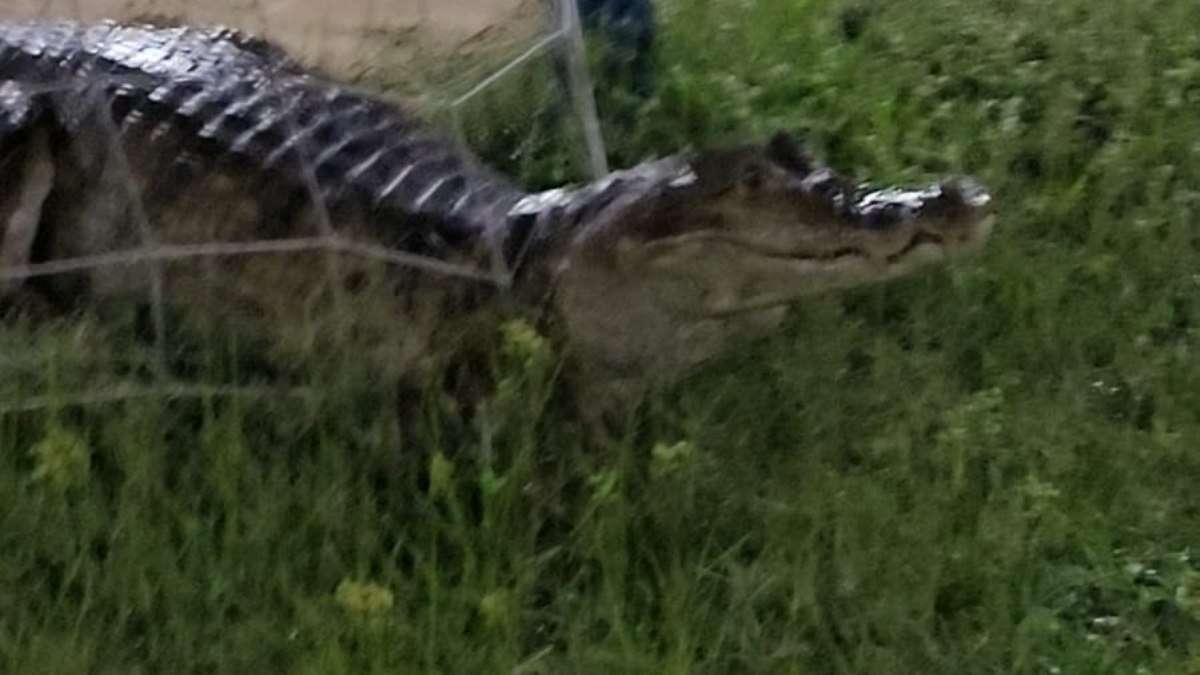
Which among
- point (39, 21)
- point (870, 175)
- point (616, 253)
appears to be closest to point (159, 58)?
point (39, 21)

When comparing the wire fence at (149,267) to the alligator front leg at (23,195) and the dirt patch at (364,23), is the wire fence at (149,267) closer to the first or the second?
the alligator front leg at (23,195)

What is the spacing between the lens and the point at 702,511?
6.66 ft

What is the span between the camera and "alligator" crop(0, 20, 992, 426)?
2078mm

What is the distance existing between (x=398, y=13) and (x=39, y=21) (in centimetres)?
59

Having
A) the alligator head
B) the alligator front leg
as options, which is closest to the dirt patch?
the alligator front leg

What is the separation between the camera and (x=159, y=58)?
8.03ft

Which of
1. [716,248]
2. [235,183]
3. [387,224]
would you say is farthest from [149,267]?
[716,248]

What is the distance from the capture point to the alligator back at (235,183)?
2219mm

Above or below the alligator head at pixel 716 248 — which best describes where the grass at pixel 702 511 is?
below

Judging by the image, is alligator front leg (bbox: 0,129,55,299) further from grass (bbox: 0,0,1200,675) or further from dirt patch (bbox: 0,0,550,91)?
dirt patch (bbox: 0,0,550,91)

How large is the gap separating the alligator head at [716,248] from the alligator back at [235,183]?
162mm

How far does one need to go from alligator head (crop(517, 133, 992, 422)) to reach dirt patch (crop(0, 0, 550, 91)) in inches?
32.1

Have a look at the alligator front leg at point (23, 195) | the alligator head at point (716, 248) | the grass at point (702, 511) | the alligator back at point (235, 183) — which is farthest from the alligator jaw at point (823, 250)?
the alligator front leg at point (23, 195)

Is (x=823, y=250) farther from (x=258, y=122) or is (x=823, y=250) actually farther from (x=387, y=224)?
(x=258, y=122)
